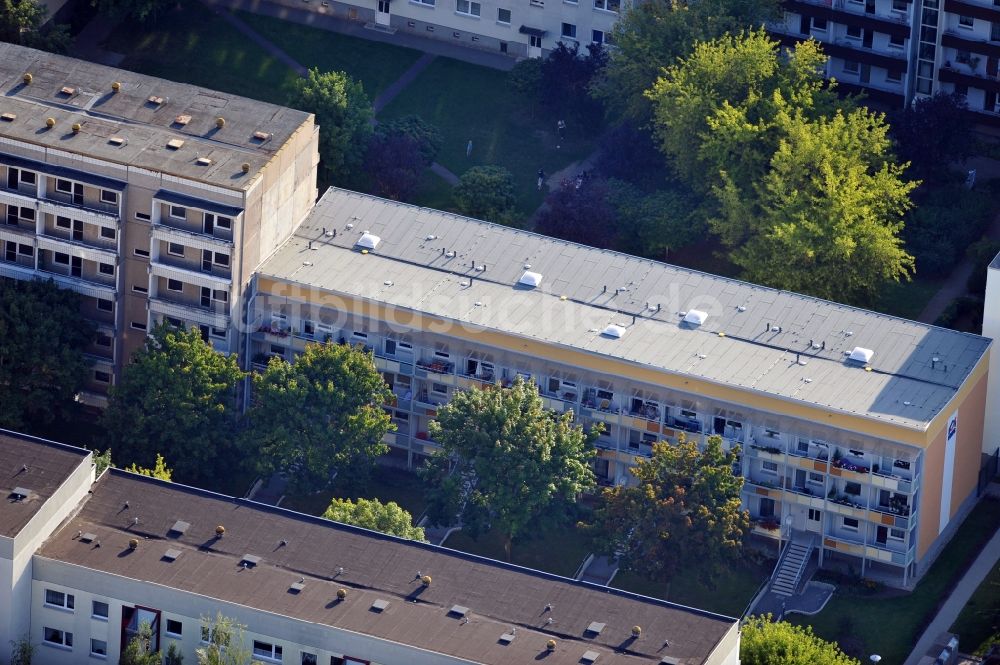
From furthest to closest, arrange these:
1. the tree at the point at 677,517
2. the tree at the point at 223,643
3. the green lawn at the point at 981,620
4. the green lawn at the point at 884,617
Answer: the green lawn at the point at 884,617
the green lawn at the point at 981,620
the tree at the point at 677,517
the tree at the point at 223,643

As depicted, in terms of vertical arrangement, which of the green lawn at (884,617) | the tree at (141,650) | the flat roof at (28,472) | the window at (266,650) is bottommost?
the green lawn at (884,617)

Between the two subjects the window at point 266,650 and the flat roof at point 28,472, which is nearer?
the window at point 266,650

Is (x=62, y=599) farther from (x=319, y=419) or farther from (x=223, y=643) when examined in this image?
(x=319, y=419)

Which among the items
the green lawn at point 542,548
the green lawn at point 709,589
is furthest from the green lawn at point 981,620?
the green lawn at point 542,548

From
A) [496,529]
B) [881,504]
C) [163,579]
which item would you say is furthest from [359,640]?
[881,504]

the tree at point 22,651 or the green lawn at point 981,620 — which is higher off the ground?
the tree at point 22,651

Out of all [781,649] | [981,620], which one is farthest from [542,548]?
[981,620]

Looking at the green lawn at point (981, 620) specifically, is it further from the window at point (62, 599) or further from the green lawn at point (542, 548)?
the window at point (62, 599)
